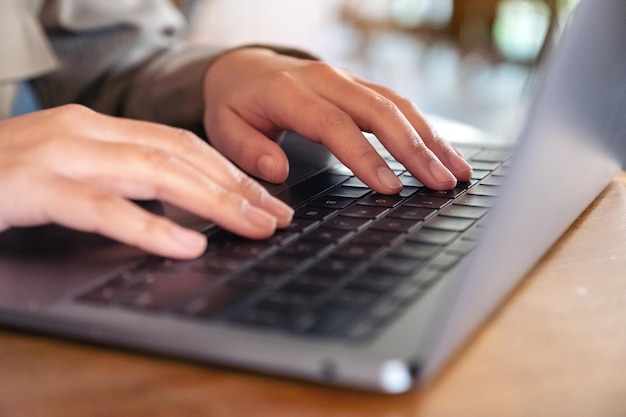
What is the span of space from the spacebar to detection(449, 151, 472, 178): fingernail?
0.09 metres

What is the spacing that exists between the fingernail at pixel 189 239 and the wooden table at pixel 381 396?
0.30 feet

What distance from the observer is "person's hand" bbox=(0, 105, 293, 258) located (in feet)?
1.48

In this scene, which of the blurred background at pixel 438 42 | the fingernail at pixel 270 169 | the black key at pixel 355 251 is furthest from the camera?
the blurred background at pixel 438 42

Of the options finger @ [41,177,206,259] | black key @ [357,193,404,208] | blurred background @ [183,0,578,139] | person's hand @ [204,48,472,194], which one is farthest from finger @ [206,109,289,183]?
blurred background @ [183,0,578,139]

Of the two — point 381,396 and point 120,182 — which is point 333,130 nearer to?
point 120,182

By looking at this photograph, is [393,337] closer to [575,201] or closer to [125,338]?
[125,338]

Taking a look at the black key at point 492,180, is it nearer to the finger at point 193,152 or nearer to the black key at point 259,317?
the finger at point 193,152

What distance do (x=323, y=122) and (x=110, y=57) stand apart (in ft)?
1.67

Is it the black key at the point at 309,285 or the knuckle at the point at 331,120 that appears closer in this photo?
the black key at the point at 309,285

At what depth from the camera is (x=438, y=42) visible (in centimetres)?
519

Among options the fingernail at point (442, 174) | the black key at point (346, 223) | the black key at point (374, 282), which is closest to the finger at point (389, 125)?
the fingernail at point (442, 174)

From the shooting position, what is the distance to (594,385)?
33 cm

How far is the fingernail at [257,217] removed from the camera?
0.47m

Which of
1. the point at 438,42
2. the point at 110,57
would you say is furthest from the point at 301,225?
the point at 438,42
